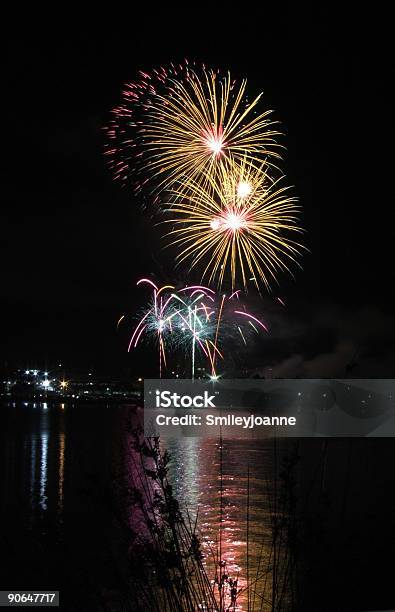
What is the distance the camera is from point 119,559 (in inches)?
441

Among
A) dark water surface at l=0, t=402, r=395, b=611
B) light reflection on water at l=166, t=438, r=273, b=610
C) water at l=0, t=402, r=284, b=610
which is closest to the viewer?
dark water surface at l=0, t=402, r=395, b=611

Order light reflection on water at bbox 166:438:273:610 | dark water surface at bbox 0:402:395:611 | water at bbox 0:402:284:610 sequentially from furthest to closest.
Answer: light reflection on water at bbox 166:438:273:610 → water at bbox 0:402:284:610 → dark water surface at bbox 0:402:395:611

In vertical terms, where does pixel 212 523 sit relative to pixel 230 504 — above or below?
below

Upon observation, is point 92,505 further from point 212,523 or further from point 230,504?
point 230,504

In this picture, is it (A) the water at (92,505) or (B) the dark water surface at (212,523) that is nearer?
(B) the dark water surface at (212,523)

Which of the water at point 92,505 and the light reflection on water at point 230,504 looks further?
the light reflection on water at point 230,504

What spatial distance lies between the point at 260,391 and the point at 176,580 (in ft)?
318

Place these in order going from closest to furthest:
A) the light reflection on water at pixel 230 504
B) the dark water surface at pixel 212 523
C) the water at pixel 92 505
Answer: the dark water surface at pixel 212 523, the water at pixel 92 505, the light reflection on water at pixel 230 504

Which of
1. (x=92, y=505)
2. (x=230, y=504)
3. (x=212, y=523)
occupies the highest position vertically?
(x=92, y=505)

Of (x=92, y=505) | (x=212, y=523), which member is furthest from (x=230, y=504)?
(x=92, y=505)

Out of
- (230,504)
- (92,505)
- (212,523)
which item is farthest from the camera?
(230,504)

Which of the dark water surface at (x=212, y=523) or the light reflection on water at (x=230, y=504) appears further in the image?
the light reflection on water at (x=230, y=504)

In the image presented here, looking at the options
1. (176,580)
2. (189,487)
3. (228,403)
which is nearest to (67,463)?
(189,487)

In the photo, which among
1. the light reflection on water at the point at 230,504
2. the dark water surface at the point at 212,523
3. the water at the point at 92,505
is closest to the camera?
the dark water surface at the point at 212,523
